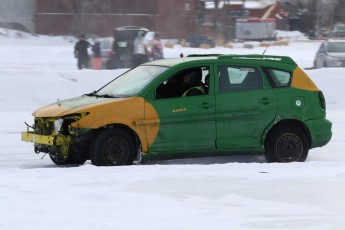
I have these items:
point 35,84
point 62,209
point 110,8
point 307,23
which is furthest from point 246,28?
point 62,209

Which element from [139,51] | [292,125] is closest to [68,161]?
[292,125]

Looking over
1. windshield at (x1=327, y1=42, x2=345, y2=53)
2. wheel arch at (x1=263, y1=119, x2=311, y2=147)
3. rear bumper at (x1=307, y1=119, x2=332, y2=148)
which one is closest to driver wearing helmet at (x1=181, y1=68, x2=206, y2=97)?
wheel arch at (x1=263, y1=119, x2=311, y2=147)

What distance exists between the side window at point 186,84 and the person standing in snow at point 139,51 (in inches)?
1011

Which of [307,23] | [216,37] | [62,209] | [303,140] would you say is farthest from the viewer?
[307,23]

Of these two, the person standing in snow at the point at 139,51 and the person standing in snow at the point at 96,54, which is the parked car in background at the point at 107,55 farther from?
the person standing in snow at the point at 139,51

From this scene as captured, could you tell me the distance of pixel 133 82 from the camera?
1261 cm

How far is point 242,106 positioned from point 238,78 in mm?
388

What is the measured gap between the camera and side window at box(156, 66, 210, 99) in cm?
1216

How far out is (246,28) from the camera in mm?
72938

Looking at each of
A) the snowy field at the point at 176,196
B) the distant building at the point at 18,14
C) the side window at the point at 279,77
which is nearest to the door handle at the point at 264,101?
the side window at the point at 279,77

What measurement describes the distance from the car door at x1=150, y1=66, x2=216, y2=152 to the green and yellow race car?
12mm

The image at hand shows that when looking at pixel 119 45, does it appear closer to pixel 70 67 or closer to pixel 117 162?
pixel 70 67

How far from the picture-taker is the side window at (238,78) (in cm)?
1242

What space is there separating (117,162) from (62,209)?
3.73 meters
